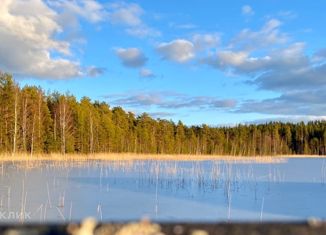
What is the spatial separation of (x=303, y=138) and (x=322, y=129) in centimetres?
342

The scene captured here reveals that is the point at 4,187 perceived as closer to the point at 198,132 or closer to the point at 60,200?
the point at 60,200

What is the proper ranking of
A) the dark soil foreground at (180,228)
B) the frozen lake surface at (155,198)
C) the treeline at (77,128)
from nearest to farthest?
1. the dark soil foreground at (180,228)
2. the frozen lake surface at (155,198)
3. the treeline at (77,128)

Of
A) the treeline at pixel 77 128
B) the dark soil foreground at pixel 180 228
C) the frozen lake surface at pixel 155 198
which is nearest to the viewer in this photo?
the dark soil foreground at pixel 180 228

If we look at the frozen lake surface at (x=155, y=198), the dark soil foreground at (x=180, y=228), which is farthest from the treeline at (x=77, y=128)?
the dark soil foreground at (x=180, y=228)

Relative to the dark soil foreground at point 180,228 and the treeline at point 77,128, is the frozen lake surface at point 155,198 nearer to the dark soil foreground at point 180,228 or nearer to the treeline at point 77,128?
the dark soil foreground at point 180,228

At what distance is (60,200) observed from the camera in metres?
9.33

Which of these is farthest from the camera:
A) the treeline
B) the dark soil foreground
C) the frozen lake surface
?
the treeline

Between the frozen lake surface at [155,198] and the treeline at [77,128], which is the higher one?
the treeline at [77,128]

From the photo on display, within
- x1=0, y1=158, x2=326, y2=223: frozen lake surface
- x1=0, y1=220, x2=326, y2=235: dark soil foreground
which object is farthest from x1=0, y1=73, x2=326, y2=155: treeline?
x1=0, y1=220, x2=326, y2=235: dark soil foreground

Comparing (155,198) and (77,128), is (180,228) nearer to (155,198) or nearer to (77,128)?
(155,198)

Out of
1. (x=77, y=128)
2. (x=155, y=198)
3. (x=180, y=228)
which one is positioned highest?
(x=77, y=128)

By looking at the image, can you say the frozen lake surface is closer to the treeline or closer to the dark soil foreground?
the dark soil foreground

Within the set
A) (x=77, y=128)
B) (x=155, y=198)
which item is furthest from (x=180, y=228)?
(x=77, y=128)

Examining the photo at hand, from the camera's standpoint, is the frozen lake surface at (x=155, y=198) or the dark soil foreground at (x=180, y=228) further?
the frozen lake surface at (x=155, y=198)
